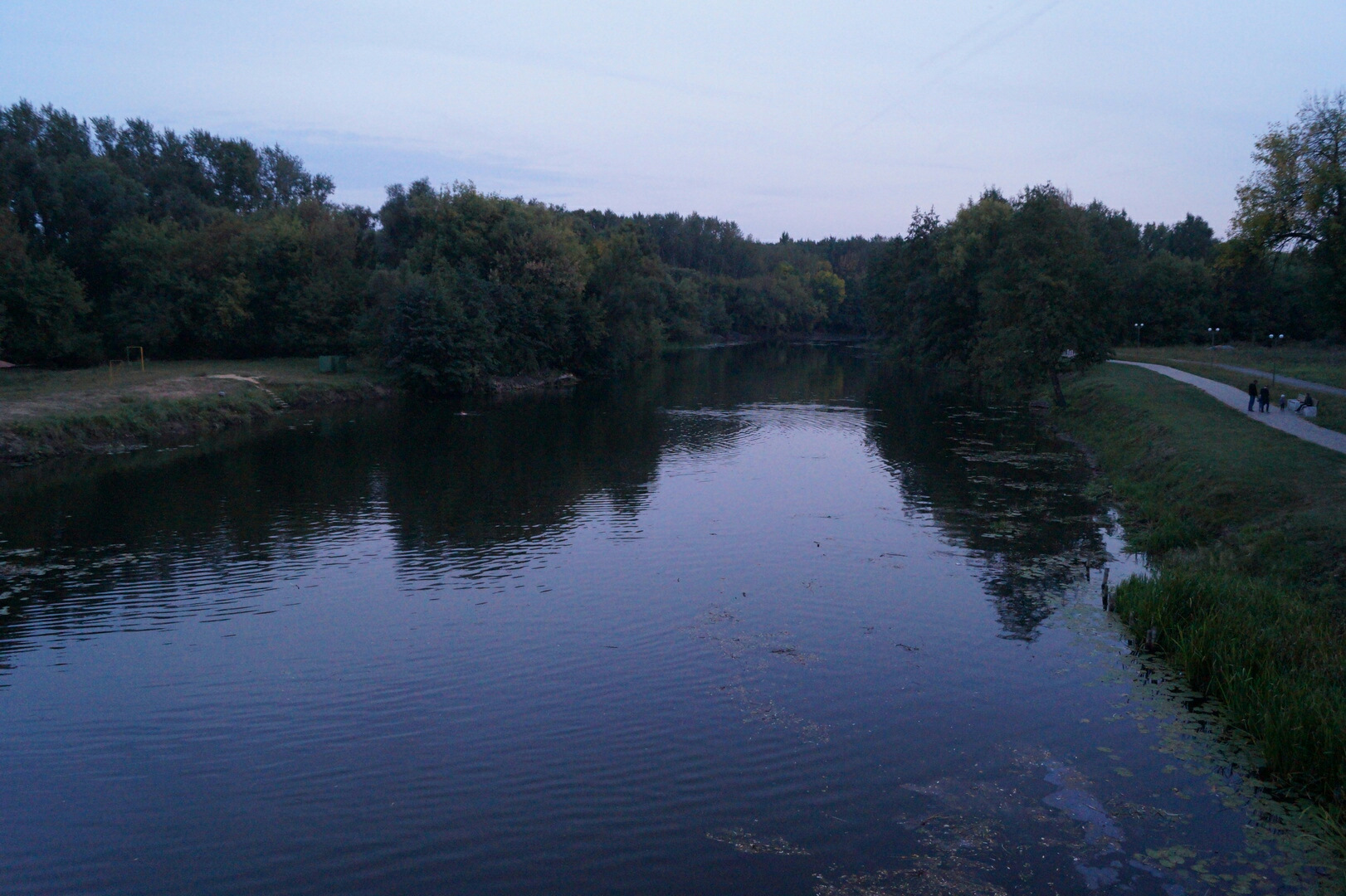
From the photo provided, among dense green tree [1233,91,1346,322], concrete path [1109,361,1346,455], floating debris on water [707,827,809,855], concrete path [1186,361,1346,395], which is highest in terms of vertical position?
dense green tree [1233,91,1346,322]

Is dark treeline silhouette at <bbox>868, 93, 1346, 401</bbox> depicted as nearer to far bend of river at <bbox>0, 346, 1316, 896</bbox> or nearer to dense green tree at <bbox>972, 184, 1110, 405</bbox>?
dense green tree at <bbox>972, 184, 1110, 405</bbox>

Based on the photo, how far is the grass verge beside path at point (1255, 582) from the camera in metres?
10.9

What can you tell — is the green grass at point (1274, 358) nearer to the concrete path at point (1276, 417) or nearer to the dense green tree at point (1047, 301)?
the concrete path at point (1276, 417)

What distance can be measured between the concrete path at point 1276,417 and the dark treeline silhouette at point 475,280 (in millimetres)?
5192

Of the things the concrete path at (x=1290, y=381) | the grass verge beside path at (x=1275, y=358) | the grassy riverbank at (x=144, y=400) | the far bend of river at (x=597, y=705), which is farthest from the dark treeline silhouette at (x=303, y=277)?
the concrete path at (x=1290, y=381)

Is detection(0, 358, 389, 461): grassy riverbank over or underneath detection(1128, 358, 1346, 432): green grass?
underneath

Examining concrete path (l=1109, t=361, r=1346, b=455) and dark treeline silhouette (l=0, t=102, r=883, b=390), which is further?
dark treeline silhouette (l=0, t=102, r=883, b=390)

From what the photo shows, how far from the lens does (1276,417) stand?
98.6ft

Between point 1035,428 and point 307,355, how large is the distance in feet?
163

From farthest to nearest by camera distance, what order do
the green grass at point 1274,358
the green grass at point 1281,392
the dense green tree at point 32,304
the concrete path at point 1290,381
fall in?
the dense green tree at point 32,304 < the green grass at point 1274,358 < the concrete path at point 1290,381 < the green grass at point 1281,392

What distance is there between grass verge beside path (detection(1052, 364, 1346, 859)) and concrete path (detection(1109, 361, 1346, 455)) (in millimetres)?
745

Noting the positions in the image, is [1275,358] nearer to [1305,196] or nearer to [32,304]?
[1305,196]

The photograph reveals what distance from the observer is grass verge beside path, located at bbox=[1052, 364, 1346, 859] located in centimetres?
1087

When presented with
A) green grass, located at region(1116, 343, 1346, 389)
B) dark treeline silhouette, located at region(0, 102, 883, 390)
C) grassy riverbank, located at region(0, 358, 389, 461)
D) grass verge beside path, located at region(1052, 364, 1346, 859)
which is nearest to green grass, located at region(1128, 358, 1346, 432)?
green grass, located at region(1116, 343, 1346, 389)
